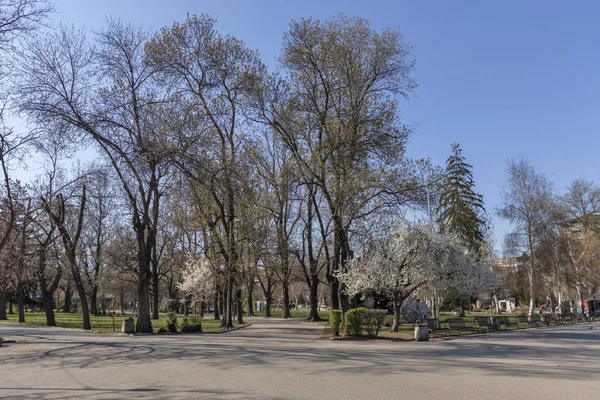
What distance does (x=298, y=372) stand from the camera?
1088 cm

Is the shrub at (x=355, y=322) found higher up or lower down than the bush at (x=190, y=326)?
higher up

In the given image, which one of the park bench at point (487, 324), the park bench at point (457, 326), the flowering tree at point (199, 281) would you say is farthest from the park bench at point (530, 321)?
the flowering tree at point (199, 281)

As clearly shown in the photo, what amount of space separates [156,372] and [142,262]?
14.0 m

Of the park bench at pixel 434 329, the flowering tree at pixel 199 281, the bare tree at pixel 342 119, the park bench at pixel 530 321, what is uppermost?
the bare tree at pixel 342 119

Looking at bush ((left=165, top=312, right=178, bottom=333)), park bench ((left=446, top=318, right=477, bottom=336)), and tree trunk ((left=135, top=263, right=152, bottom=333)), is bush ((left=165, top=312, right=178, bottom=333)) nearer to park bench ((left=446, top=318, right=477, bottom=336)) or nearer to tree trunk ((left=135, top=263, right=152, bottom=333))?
tree trunk ((left=135, top=263, right=152, bottom=333))

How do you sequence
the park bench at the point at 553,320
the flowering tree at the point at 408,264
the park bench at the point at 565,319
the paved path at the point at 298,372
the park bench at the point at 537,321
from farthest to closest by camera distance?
the park bench at the point at 565,319 → the park bench at the point at 553,320 → the park bench at the point at 537,321 → the flowering tree at the point at 408,264 → the paved path at the point at 298,372

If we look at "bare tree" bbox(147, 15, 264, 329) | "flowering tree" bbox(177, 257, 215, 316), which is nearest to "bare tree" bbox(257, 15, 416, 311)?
"bare tree" bbox(147, 15, 264, 329)

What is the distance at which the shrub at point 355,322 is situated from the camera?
21344 millimetres

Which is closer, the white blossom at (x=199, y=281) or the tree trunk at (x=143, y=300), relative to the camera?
the tree trunk at (x=143, y=300)

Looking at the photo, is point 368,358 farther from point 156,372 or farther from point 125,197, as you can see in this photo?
point 125,197

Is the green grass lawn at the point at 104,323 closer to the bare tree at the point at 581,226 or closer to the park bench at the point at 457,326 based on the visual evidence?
the park bench at the point at 457,326

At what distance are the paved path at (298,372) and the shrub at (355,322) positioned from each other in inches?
180

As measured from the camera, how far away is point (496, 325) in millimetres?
27031

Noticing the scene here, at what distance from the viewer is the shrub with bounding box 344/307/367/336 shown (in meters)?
21.3
